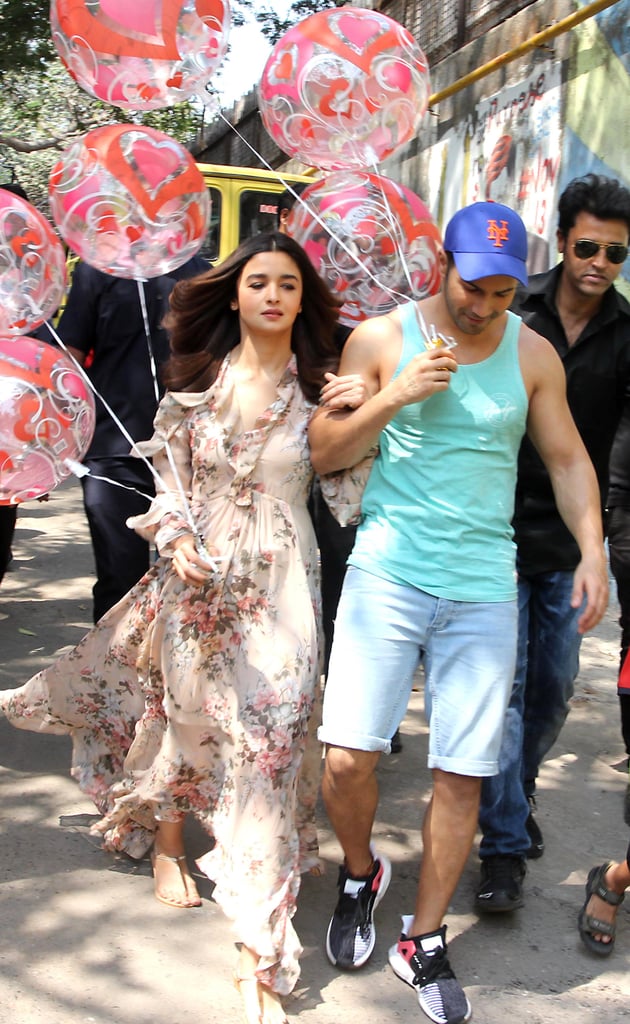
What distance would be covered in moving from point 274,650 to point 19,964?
99cm

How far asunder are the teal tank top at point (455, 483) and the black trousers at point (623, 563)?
21.8 inches

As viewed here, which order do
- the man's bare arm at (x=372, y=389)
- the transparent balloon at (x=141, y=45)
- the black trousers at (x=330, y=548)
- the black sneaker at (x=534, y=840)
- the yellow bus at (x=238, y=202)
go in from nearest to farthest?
1. the man's bare arm at (x=372, y=389)
2. the transparent balloon at (x=141, y=45)
3. the black sneaker at (x=534, y=840)
4. the black trousers at (x=330, y=548)
5. the yellow bus at (x=238, y=202)

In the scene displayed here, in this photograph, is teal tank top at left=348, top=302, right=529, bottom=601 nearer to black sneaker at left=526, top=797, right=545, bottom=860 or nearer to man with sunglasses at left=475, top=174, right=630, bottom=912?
man with sunglasses at left=475, top=174, right=630, bottom=912

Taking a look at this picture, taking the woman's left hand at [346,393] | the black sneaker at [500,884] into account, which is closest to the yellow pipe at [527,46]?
the woman's left hand at [346,393]

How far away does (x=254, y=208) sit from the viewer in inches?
413

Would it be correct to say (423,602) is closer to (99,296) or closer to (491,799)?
(491,799)

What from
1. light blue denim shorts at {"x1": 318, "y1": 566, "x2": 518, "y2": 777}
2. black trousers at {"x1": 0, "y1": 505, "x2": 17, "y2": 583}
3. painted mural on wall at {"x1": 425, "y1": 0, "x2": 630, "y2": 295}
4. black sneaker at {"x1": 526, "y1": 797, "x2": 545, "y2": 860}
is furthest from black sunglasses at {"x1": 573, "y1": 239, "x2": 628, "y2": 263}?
painted mural on wall at {"x1": 425, "y1": 0, "x2": 630, "y2": 295}

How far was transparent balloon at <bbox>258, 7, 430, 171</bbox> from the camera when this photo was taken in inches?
135

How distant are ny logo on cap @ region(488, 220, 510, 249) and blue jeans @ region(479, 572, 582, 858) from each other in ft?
3.56

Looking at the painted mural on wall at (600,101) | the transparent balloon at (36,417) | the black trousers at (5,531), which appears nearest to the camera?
the transparent balloon at (36,417)

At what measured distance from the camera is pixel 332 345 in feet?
11.0

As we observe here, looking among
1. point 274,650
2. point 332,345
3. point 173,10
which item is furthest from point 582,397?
point 173,10

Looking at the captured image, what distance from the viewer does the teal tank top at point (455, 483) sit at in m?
2.96

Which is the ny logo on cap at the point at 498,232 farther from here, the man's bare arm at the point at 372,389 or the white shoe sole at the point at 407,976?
the white shoe sole at the point at 407,976
